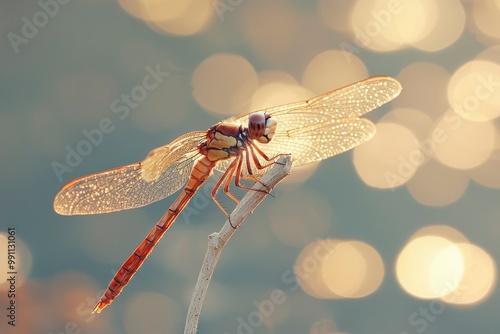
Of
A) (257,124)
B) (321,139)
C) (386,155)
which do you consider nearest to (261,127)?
(257,124)

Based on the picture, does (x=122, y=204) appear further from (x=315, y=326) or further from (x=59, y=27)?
(x=59, y=27)

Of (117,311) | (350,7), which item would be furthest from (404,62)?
(117,311)

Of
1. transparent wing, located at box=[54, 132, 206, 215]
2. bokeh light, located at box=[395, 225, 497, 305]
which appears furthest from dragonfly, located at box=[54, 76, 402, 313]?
bokeh light, located at box=[395, 225, 497, 305]

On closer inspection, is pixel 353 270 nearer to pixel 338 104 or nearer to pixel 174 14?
pixel 338 104

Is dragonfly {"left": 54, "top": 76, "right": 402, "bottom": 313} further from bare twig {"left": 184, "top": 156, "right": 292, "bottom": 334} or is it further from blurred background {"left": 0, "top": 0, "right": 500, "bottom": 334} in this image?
blurred background {"left": 0, "top": 0, "right": 500, "bottom": 334}

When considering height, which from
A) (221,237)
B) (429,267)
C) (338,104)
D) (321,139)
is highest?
(429,267)

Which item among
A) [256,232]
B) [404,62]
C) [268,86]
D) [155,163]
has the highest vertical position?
[404,62]

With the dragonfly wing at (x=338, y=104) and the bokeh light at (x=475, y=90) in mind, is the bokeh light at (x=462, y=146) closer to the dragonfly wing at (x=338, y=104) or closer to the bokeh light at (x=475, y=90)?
the bokeh light at (x=475, y=90)
